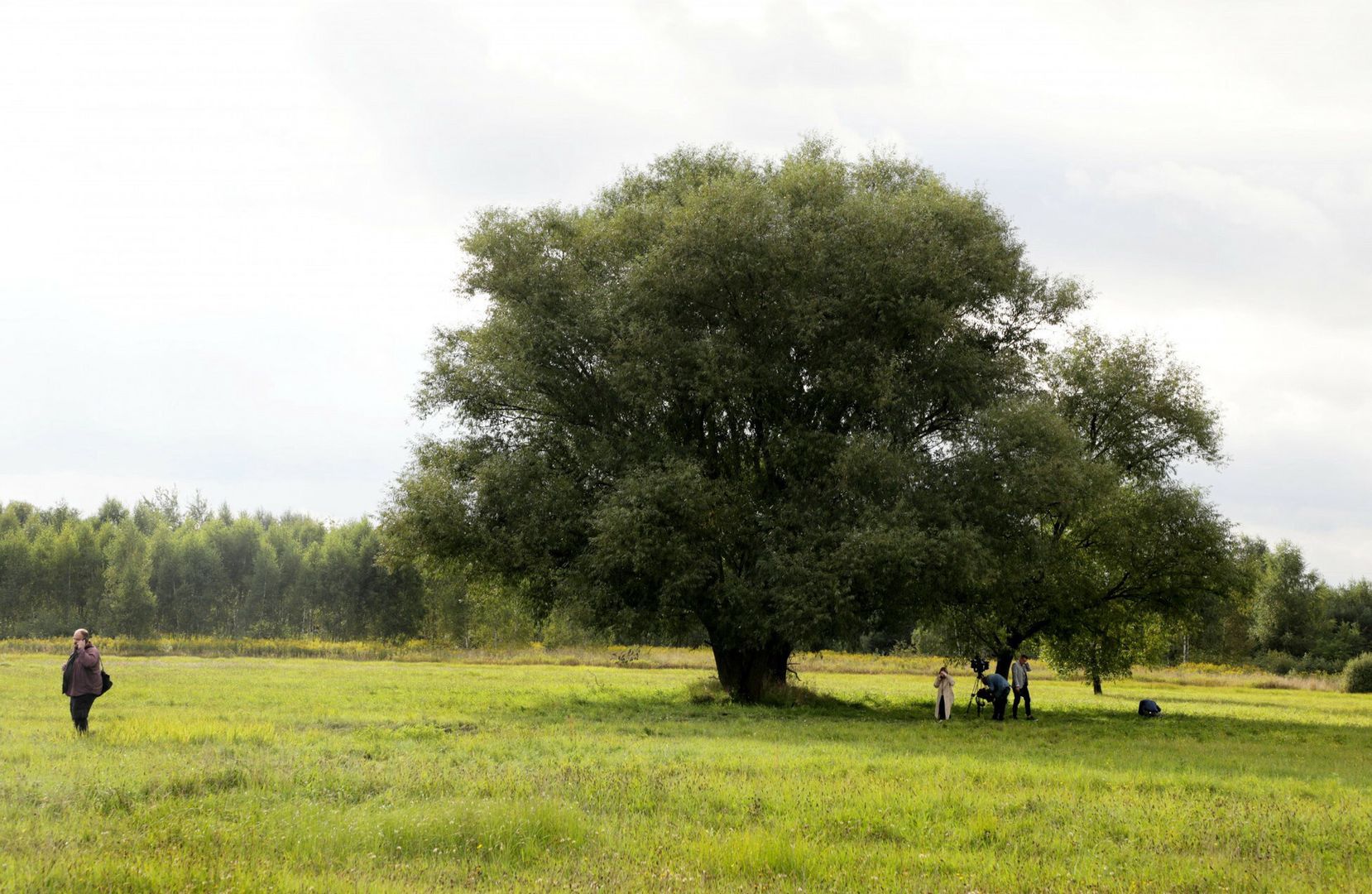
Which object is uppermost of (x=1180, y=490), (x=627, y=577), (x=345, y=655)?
(x=1180, y=490)

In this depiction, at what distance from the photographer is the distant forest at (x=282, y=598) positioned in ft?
363

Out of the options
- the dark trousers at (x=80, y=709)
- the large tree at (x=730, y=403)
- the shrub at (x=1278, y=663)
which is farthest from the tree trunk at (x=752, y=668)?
the shrub at (x=1278, y=663)

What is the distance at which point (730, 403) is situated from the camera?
112ft

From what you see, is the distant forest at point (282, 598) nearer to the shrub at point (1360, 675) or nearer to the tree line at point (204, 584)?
the tree line at point (204, 584)

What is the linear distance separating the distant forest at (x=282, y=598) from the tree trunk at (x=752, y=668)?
67.7 metres

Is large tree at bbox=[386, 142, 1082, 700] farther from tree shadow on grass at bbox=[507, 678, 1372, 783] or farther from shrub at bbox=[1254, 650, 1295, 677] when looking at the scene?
shrub at bbox=[1254, 650, 1295, 677]

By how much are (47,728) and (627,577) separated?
645 inches

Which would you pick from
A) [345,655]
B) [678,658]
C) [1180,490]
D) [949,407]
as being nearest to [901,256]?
[949,407]

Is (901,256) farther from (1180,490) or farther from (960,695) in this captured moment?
(960,695)

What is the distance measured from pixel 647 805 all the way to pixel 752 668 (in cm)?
2231

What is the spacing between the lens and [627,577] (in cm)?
3306

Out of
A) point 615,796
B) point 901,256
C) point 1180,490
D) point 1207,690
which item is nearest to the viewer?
point 615,796

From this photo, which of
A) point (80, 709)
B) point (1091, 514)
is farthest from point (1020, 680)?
point (80, 709)

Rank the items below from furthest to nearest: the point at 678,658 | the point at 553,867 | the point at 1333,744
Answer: the point at 678,658
the point at 1333,744
the point at 553,867
